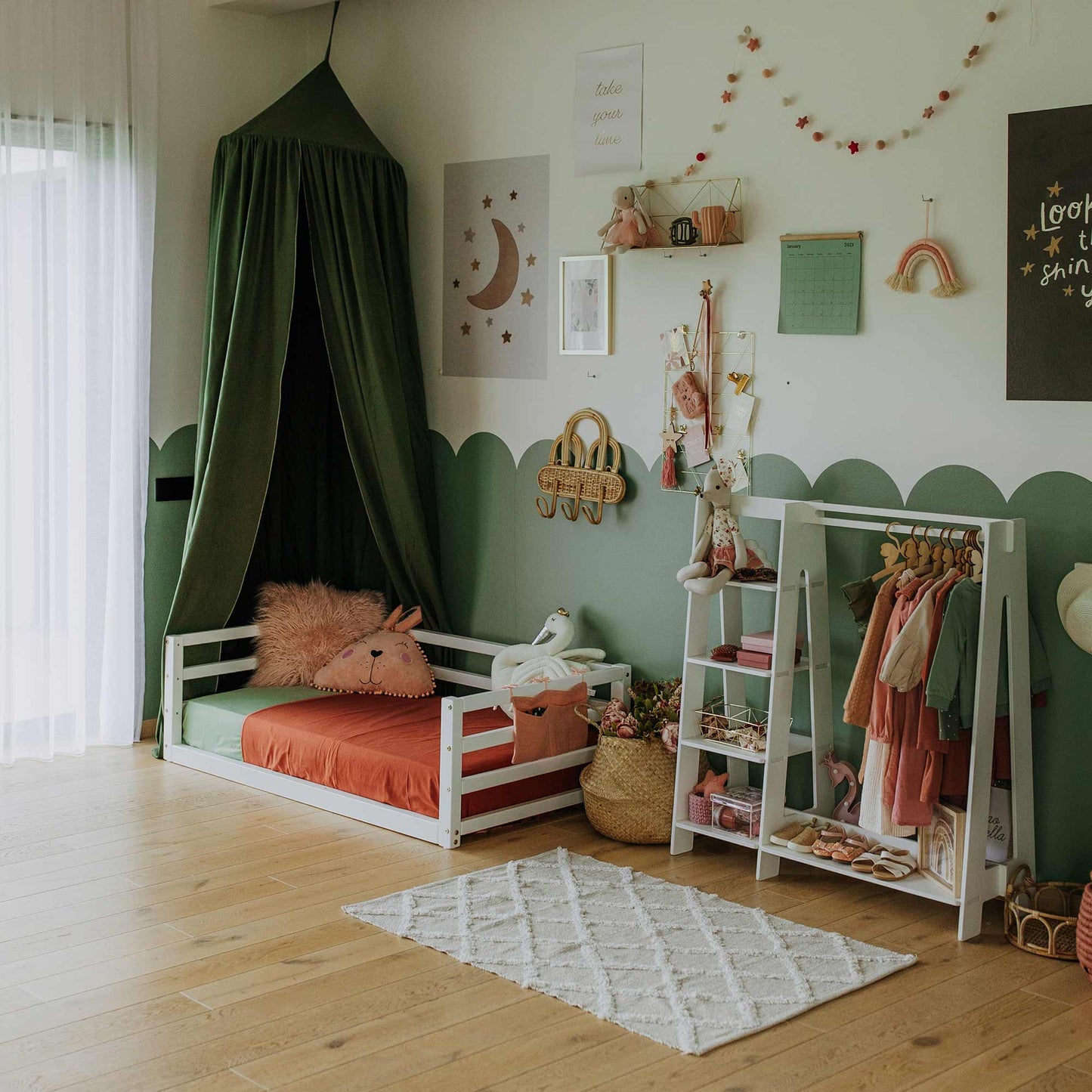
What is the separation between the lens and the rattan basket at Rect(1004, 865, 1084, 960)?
3.01m

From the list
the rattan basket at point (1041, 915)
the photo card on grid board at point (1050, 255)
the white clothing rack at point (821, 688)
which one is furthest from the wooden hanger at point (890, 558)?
the rattan basket at point (1041, 915)

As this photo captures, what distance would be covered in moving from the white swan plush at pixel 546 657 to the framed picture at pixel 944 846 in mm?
1206

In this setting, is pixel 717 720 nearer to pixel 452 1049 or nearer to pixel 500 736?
pixel 500 736

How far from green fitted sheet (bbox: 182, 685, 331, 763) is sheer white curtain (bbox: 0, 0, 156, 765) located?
290 millimetres

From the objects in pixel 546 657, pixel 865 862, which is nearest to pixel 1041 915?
pixel 865 862

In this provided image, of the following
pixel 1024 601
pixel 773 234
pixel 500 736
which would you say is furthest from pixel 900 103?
pixel 500 736

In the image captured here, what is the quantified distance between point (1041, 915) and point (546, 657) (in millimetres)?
1713

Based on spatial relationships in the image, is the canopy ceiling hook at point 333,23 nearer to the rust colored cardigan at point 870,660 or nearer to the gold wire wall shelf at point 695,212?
the gold wire wall shelf at point 695,212

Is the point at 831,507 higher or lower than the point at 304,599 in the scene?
higher

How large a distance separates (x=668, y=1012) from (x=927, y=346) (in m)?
1.83

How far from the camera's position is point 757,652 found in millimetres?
3566

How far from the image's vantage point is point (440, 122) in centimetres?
471

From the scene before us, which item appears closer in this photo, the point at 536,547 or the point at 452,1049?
the point at 452,1049

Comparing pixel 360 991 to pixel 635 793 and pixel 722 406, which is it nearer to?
pixel 635 793
